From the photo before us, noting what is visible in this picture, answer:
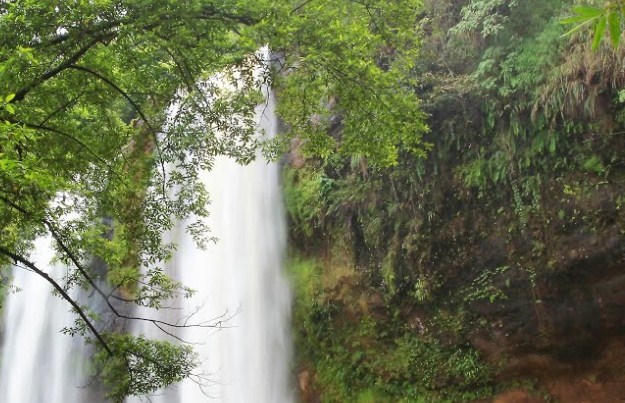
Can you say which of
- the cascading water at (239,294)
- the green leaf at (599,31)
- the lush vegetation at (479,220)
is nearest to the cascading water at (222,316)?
the cascading water at (239,294)

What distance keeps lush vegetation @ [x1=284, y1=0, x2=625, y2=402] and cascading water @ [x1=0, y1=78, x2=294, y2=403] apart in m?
1.07

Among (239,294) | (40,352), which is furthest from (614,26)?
(40,352)

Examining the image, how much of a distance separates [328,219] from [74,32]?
7.05m

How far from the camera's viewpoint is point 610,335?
801cm

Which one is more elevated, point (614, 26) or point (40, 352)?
point (40, 352)

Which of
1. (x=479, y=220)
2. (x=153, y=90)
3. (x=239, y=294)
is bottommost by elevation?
(x=479, y=220)

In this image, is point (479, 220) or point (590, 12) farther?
point (479, 220)

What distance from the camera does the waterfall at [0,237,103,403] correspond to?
14.9m

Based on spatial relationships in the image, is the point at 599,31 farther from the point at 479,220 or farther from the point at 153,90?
the point at 479,220

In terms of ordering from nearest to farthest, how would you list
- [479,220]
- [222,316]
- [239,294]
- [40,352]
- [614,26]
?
[614,26], [479,220], [222,316], [239,294], [40,352]

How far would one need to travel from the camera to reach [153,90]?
6.60 metres

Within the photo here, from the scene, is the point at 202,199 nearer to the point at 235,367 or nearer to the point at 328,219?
the point at 328,219

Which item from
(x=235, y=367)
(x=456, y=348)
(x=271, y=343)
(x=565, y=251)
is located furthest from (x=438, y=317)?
(x=235, y=367)

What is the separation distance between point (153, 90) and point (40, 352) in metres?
12.2
